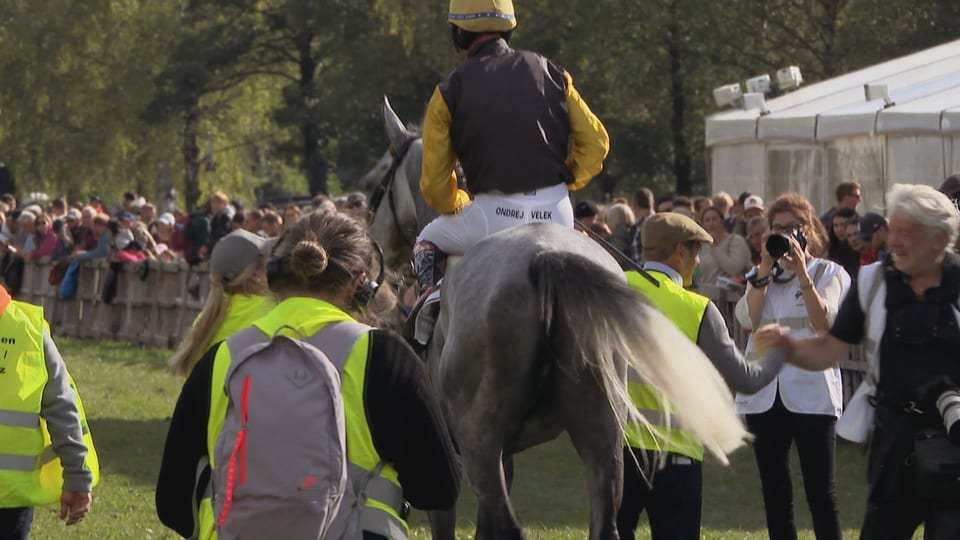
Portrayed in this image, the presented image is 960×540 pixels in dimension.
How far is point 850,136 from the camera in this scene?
62.4 ft

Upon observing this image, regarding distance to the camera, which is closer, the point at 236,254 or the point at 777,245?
the point at 236,254

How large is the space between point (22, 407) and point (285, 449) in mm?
2029

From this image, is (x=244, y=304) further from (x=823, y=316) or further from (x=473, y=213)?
(x=823, y=316)

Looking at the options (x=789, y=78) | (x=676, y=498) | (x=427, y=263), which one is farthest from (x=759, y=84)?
(x=676, y=498)

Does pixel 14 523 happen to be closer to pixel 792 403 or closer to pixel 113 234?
pixel 792 403

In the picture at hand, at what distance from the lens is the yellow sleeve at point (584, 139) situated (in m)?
7.79

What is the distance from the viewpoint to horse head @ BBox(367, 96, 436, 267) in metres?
9.50

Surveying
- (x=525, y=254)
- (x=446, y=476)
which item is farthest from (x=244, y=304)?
(x=446, y=476)

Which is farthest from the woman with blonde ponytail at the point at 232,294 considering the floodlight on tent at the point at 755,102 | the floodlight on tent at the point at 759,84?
the floodlight on tent at the point at 759,84

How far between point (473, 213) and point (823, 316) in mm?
1607

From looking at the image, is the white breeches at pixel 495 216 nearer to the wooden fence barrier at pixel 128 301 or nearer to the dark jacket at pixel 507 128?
the dark jacket at pixel 507 128

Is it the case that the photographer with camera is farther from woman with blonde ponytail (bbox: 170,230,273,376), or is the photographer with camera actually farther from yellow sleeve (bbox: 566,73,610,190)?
woman with blonde ponytail (bbox: 170,230,273,376)

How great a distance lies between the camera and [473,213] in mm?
7785

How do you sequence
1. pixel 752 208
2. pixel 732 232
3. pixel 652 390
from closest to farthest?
pixel 652 390 < pixel 752 208 < pixel 732 232
